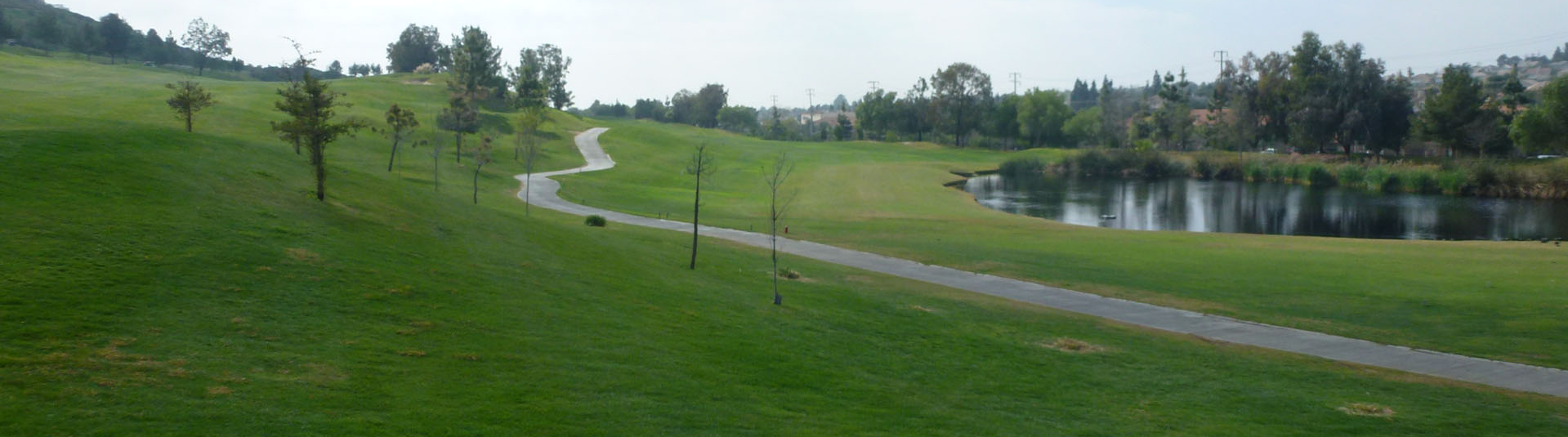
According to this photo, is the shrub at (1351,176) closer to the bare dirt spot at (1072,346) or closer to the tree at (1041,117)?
the tree at (1041,117)

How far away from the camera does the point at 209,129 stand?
57844 millimetres

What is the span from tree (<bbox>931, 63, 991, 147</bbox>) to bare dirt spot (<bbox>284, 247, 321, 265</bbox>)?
466 ft

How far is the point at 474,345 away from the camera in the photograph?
13.3 m

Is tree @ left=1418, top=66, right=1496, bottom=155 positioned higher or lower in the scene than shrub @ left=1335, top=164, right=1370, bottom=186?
higher

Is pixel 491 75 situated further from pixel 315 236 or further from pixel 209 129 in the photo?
pixel 315 236

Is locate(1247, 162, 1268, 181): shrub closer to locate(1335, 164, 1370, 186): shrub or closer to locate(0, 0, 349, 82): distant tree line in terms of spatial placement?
locate(1335, 164, 1370, 186): shrub

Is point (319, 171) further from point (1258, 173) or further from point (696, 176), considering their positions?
point (1258, 173)

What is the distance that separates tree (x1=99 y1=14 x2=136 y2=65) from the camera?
12862 centimetres

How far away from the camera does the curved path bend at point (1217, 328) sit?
56.5 feet

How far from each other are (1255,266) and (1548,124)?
59.2m

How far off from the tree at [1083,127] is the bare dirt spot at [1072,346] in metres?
132

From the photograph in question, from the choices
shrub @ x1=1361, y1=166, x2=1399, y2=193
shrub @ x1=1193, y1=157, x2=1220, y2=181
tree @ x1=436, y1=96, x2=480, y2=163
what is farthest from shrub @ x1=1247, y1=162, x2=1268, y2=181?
tree @ x1=436, y1=96, x2=480, y2=163

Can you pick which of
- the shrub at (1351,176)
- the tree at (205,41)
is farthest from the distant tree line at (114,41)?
the shrub at (1351,176)

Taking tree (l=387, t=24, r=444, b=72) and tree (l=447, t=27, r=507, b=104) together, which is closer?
tree (l=447, t=27, r=507, b=104)
